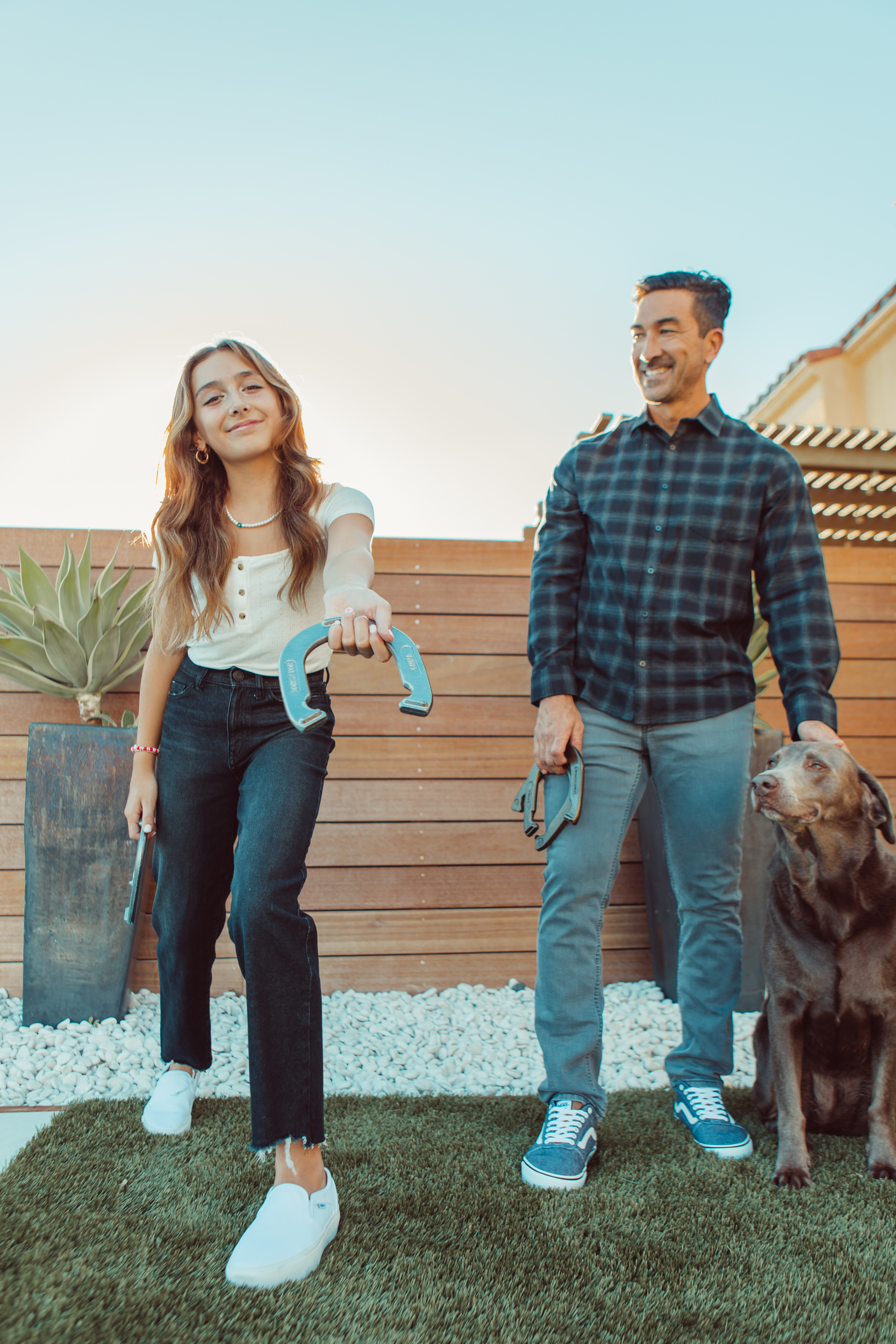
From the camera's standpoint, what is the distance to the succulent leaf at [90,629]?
2.59 m

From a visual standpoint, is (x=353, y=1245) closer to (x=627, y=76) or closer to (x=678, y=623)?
(x=678, y=623)

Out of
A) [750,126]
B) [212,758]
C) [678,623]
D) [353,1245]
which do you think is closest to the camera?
[353,1245]

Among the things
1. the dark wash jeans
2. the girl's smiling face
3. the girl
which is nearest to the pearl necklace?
the girl

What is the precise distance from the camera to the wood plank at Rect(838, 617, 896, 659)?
3338 millimetres

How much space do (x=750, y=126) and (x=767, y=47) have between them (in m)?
0.35

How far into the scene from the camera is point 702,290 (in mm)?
1855

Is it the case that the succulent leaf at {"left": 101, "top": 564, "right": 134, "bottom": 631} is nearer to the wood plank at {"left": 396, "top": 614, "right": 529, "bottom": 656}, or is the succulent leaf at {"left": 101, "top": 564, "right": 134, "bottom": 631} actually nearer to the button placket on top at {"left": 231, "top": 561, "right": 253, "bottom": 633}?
the wood plank at {"left": 396, "top": 614, "right": 529, "bottom": 656}

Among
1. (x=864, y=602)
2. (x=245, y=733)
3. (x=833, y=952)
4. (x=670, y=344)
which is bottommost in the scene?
(x=833, y=952)

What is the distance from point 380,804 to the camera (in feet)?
10.00

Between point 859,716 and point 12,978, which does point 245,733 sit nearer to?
point 12,978

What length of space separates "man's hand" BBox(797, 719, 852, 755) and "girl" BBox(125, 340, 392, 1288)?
1016 millimetres

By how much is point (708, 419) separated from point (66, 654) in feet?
6.79

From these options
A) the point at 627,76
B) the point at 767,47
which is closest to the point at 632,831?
the point at 627,76

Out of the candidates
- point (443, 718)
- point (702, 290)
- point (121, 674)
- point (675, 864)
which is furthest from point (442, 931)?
point (702, 290)
